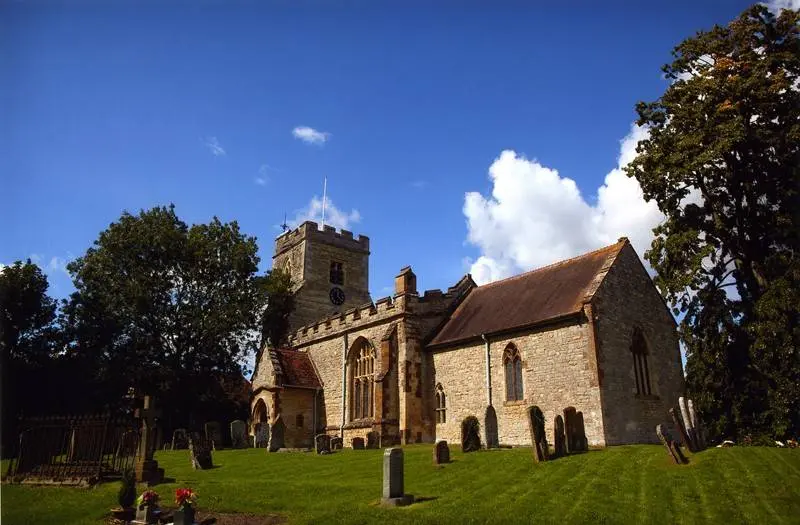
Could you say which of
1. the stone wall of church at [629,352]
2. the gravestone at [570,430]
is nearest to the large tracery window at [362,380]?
the stone wall of church at [629,352]

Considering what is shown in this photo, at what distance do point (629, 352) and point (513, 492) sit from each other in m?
10.5

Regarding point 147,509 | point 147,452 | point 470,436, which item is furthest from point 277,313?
point 147,509

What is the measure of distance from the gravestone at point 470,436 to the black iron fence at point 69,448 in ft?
32.7

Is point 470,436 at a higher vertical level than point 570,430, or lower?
lower

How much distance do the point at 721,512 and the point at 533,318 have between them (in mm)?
11949

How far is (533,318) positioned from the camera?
21.8m

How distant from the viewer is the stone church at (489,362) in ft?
65.6

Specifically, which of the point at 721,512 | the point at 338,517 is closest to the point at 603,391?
the point at 721,512

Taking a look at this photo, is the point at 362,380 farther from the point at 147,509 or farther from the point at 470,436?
the point at 147,509

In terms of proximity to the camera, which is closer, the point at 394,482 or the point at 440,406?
the point at 394,482

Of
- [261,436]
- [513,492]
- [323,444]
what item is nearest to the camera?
[513,492]

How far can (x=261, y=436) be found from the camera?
28.1 meters

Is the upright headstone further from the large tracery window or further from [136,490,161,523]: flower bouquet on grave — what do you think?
the large tracery window

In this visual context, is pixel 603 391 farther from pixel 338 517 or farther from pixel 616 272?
pixel 338 517
